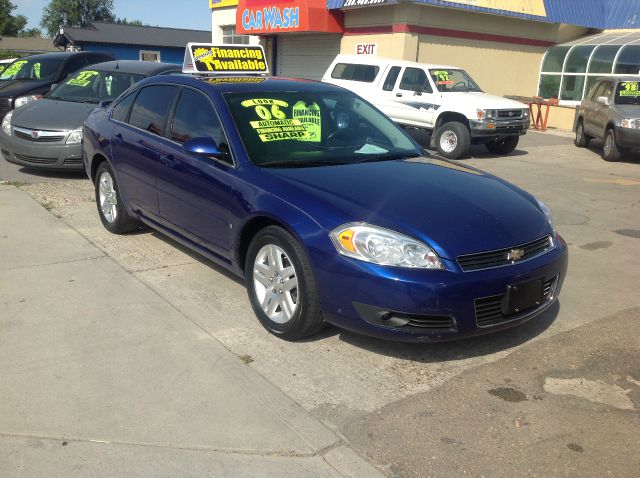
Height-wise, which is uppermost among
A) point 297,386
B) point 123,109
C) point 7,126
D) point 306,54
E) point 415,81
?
point 306,54

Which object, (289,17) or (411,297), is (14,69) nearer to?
(289,17)

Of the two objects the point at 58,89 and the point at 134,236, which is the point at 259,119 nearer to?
the point at 134,236

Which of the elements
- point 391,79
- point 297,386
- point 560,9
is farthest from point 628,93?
point 297,386

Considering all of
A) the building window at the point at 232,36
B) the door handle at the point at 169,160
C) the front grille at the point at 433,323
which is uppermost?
the building window at the point at 232,36

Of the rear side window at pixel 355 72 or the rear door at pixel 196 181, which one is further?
the rear side window at pixel 355 72

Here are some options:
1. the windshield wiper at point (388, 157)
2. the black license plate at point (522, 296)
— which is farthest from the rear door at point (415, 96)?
the black license plate at point (522, 296)

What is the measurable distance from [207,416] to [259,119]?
2.23m

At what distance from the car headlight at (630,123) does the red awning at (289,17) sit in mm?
10560

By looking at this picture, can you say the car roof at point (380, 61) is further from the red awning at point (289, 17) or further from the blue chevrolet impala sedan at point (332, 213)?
the blue chevrolet impala sedan at point (332, 213)

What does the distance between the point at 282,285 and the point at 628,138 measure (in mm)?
10871

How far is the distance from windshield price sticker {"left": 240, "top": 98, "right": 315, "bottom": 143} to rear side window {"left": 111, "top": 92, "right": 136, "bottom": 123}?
174cm

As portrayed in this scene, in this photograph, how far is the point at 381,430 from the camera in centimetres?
319

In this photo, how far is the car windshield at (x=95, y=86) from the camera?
31.5 ft

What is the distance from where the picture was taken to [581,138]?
15.4m
